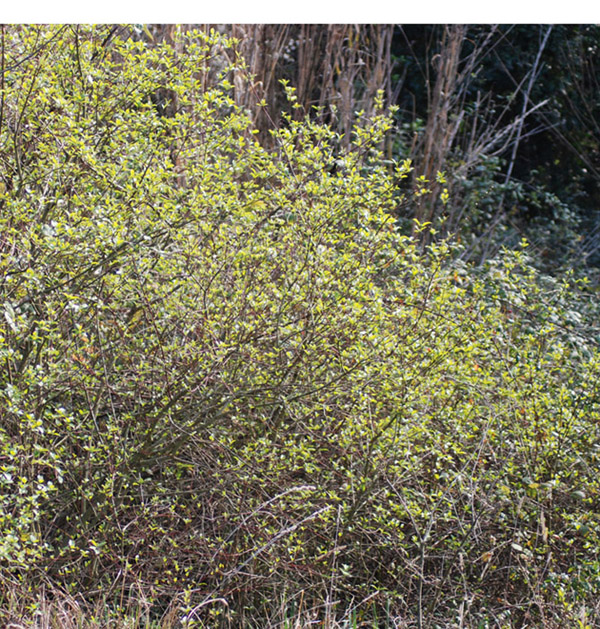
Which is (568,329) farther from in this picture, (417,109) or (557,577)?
(417,109)

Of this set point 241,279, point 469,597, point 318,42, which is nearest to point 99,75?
point 241,279

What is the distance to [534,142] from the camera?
931 centimetres

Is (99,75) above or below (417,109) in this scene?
above

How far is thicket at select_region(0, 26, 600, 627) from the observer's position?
2.92 metres

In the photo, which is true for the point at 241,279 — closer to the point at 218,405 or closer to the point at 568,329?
the point at 218,405

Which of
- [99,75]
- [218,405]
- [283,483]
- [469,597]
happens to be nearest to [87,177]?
[99,75]

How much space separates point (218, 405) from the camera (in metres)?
2.98

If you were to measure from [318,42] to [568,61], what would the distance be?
3.64m

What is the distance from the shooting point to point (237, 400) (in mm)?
2957

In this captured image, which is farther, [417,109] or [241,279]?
[417,109]

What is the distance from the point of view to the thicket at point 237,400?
2.92 metres

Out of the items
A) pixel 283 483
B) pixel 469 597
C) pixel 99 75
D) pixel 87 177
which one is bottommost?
pixel 469 597
